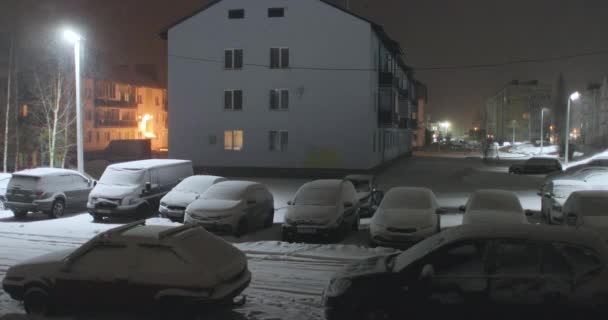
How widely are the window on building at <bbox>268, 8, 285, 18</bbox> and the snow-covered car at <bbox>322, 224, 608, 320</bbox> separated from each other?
32500mm

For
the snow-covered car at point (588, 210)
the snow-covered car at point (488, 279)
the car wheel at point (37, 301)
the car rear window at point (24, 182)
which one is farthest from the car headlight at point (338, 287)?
the car rear window at point (24, 182)

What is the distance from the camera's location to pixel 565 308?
6.10 m

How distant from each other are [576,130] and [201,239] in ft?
486

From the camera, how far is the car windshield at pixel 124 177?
1859 centimetres

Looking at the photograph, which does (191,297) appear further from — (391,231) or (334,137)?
(334,137)

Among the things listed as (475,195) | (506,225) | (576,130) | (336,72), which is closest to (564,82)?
(576,130)

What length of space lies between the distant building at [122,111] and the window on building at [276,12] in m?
27.4

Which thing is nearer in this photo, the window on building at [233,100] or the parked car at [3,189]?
the parked car at [3,189]

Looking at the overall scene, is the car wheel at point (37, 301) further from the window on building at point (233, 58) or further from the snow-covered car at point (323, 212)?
the window on building at point (233, 58)

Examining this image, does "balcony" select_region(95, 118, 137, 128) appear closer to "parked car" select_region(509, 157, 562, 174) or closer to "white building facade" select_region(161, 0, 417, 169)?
"white building facade" select_region(161, 0, 417, 169)

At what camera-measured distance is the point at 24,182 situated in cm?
1856

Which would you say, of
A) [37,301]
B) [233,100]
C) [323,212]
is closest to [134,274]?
[37,301]

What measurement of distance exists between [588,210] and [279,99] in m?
26.0

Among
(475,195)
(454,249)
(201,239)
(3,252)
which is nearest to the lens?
(454,249)
